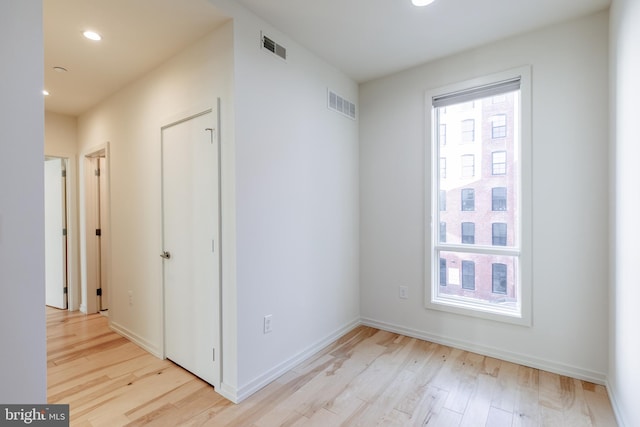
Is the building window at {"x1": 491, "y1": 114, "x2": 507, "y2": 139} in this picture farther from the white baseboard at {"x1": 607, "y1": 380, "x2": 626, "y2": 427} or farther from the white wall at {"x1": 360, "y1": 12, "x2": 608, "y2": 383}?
the white baseboard at {"x1": 607, "y1": 380, "x2": 626, "y2": 427}

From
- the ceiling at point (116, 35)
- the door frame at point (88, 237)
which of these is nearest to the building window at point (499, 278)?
the ceiling at point (116, 35)

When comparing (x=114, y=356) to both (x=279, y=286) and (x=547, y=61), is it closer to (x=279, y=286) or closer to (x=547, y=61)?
(x=279, y=286)

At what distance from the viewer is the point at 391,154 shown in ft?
10.6

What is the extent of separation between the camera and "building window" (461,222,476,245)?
9.35ft

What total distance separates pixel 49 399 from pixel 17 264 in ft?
5.29

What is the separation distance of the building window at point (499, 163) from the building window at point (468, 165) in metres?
0.16

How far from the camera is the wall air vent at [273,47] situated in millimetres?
2314

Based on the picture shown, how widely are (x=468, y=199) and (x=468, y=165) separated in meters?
0.33

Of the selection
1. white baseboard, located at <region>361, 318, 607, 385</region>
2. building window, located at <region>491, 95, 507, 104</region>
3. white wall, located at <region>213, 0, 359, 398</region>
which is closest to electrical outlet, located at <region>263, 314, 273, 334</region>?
white wall, located at <region>213, 0, 359, 398</region>

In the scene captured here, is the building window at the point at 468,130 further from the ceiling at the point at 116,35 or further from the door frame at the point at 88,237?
the door frame at the point at 88,237

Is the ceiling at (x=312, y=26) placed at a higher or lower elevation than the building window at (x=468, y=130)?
higher

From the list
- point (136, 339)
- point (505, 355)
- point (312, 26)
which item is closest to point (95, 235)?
point (136, 339)

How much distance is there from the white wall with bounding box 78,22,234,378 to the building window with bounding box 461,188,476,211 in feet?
7.19

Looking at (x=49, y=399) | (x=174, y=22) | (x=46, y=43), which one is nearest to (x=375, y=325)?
(x=49, y=399)
